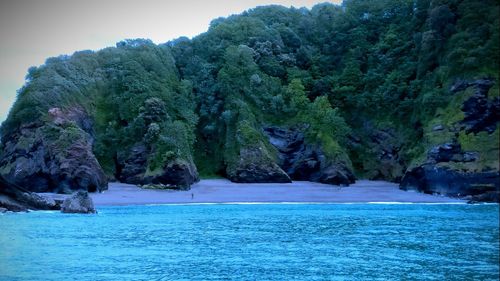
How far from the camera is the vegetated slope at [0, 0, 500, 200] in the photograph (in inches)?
2549

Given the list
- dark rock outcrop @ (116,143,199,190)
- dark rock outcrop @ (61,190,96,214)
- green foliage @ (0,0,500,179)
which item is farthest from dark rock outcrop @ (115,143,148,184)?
dark rock outcrop @ (61,190,96,214)

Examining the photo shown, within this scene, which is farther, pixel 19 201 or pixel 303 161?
pixel 303 161

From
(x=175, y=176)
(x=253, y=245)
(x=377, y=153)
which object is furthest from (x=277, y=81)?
(x=253, y=245)

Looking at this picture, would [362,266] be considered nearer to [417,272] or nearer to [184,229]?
[417,272]

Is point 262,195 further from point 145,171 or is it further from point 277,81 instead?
point 277,81

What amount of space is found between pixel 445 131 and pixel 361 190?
463 inches

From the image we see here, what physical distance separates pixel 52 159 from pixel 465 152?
44840mm

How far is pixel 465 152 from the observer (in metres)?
61.3

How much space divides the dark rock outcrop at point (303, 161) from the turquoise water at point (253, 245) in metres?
24.3

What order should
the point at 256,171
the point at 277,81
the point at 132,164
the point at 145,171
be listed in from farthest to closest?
the point at 277,81
the point at 256,171
the point at 132,164
the point at 145,171

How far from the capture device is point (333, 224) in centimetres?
3856

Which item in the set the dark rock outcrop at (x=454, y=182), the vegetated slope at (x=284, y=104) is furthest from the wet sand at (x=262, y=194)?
the vegetated slope at (x=284, y=104)

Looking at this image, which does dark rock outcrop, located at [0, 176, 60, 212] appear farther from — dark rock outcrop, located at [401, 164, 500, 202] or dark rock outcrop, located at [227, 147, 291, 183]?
dark rock outcrop, located at [401, 164, 500, 202]

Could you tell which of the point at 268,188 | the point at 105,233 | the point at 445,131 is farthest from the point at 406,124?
the point at 105,233
